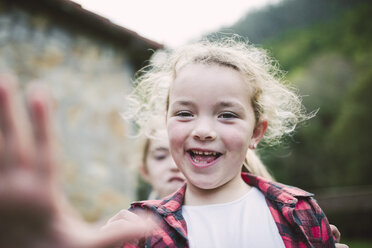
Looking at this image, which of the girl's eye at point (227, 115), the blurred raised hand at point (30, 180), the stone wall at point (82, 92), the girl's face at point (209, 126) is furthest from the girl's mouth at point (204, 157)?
the stone wall at point (82, 92)

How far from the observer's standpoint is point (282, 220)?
152cm

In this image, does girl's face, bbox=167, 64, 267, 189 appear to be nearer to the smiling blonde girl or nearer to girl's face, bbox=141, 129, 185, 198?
the smiling blonde girl

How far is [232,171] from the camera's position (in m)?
1.59

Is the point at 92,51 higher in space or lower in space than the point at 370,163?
higher

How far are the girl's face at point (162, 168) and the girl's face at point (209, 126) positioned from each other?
2.78 feet

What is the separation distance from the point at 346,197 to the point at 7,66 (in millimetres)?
8634

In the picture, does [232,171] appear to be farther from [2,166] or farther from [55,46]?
[55,46]

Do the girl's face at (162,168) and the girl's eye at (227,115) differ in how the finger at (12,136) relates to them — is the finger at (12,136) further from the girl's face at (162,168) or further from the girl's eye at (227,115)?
the girl's face at (162,168)

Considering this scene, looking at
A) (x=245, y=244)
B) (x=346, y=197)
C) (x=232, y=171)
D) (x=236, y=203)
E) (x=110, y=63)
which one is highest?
(x=110, y=63)

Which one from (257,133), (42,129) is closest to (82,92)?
(257,133)

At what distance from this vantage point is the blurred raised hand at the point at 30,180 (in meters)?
0.73

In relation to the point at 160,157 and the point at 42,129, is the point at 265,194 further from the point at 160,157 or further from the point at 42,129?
the point at 42,129

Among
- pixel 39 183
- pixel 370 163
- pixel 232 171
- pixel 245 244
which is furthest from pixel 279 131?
pixel 370 163

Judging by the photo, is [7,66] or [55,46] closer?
[7,66]
